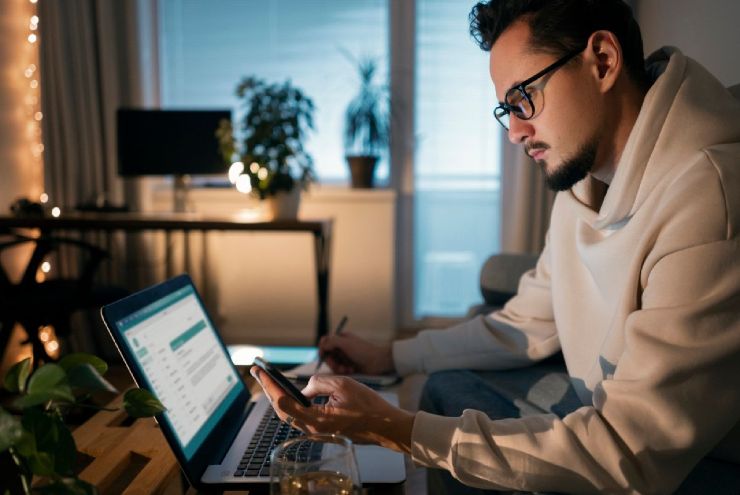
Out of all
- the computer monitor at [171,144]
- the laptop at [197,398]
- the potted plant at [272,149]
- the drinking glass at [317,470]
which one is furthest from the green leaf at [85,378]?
the computer monitor at [171,144]

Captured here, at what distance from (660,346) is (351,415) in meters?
0.37

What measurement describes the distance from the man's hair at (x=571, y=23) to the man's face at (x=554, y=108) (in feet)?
0.05

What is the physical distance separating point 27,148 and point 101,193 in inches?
17.1

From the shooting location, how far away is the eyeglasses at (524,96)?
104cm

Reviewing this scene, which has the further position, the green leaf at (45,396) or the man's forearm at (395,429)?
the man's forearm at (395,429)

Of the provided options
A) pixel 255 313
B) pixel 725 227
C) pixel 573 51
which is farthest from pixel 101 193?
pixel 725 227

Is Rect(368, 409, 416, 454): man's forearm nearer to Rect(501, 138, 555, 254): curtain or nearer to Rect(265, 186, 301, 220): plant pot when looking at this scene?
Rect(265, 186, 301, 220): plant pot

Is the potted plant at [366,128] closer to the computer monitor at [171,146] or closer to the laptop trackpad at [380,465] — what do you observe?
the computer monitor at [171,146]

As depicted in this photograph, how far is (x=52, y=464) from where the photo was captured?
1.57 feet

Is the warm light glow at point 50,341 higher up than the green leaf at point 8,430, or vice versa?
the green leaf at point 8,430

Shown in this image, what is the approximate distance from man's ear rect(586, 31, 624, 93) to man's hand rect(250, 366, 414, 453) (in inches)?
23.7

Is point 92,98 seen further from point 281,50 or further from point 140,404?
point 140,404

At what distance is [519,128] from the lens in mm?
1104

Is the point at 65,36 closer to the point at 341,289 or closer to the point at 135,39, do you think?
the point at 135,39
